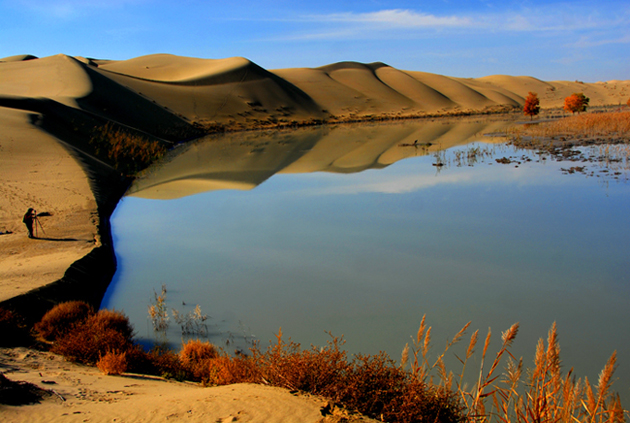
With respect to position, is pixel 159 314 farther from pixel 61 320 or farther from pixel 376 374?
pixel 376 374

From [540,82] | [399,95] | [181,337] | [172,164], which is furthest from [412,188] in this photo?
[540,82]

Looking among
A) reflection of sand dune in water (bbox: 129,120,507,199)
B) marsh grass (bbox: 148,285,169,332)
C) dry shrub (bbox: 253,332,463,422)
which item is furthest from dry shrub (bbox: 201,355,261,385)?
reflection of sand dune in water (bbox: 129,120,507,199)

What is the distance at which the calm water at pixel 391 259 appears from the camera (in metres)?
5.88

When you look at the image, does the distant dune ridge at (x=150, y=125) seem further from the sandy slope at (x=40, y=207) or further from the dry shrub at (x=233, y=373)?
the dry shrub at (x=233, y=373)

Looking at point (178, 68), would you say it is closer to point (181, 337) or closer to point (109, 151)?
point (109, 151)

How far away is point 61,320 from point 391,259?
17.4 feet

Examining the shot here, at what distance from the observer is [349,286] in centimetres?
721

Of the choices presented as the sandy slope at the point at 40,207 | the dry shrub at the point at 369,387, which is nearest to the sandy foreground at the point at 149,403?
the dry shrub at the point at 369,387

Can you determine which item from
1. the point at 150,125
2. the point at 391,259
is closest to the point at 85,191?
the point at 391,259

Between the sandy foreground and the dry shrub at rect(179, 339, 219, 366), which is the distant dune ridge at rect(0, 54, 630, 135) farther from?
the sandy foreground

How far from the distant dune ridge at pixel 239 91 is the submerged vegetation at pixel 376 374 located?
2609cm

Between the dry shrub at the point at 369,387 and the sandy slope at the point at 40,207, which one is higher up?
the sandy slope at the point at 40,207

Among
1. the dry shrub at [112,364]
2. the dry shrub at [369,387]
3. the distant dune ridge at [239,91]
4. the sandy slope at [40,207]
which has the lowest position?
the dry shrub at [112,364]

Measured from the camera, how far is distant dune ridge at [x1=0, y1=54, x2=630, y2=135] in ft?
138
